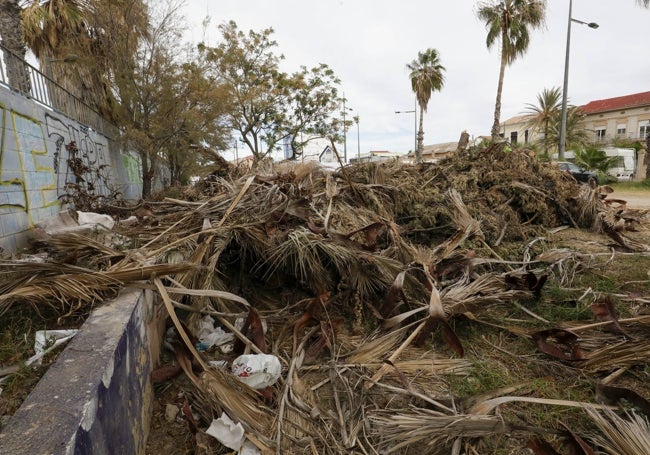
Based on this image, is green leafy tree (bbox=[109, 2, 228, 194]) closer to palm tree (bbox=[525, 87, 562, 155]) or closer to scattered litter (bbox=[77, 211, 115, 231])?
scattered litter (bbox=[77, 211, 115, 231])

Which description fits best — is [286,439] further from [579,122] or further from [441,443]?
[579,122]

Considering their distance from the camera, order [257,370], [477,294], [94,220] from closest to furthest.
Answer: [257,370] → [477,294] → [94,220]

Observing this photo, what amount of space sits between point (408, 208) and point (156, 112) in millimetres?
7343

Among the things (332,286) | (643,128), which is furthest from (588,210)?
(643,128)

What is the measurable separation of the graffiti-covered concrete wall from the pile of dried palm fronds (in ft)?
4.07

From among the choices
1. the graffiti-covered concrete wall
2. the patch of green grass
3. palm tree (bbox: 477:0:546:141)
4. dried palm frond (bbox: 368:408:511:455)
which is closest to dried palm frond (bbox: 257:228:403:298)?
the patch of green grass

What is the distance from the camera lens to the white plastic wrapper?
213 centimetres

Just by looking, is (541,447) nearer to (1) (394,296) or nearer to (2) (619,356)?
(2) (619,356)

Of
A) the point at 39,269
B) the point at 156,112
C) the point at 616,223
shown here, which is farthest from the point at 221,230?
the point at 156,112

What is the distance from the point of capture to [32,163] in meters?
4.51

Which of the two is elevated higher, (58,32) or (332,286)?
(58,32)

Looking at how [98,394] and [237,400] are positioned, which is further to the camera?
[237,400]

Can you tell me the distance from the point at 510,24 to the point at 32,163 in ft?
65.9

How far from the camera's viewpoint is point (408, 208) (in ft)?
14.8
